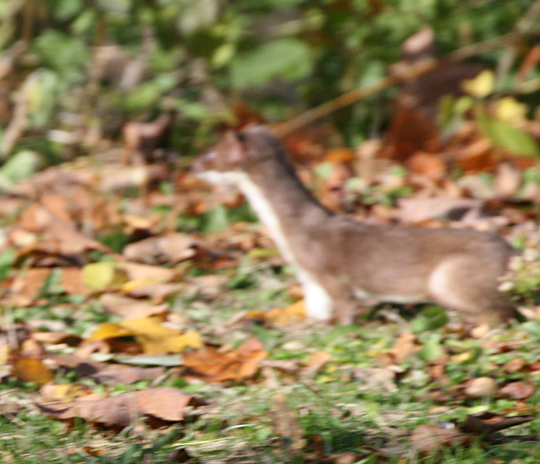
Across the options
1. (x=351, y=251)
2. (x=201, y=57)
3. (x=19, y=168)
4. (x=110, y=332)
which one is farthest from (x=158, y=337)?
(x=201, y=57)

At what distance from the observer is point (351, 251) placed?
4379mm

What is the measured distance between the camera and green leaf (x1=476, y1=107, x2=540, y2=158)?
5.05 metres

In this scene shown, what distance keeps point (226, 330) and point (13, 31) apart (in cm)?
317

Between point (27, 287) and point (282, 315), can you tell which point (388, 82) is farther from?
point (27, 287)

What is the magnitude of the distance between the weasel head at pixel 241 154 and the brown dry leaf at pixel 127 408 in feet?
5.67

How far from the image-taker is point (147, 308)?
4.24 m

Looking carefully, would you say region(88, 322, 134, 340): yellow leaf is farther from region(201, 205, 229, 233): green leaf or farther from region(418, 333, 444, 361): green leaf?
region(201, 205, 229, 233): green leaf

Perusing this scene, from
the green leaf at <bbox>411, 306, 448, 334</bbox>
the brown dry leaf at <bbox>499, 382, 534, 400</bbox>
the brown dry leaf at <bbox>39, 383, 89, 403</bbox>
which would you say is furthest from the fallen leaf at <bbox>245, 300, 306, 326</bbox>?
the brown dry leaf at <bbox>499, 382, 534, 400</bbox>

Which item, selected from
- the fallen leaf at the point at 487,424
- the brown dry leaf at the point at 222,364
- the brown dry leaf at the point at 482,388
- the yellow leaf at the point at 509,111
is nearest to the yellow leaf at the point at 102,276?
the brown dry leaf at the point at 222,364

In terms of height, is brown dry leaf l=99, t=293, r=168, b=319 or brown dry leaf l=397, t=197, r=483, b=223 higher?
brown dry leaf l=397, t=197, r=483, b=223

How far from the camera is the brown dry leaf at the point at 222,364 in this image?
3516mm

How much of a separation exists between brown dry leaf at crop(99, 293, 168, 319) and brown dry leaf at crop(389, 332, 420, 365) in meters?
1.12

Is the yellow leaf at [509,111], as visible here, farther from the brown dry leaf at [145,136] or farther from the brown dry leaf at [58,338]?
the brown dry leaf at [58,338]

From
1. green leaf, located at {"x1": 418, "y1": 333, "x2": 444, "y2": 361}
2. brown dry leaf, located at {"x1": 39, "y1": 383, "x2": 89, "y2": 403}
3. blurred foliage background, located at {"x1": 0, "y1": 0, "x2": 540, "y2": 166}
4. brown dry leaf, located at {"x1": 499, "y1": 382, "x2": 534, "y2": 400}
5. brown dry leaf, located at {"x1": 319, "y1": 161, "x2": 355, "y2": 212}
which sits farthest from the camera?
blurred foliage background, located at {"x1": 0, "y1": 0, "x2": 540, "y2": 166}
